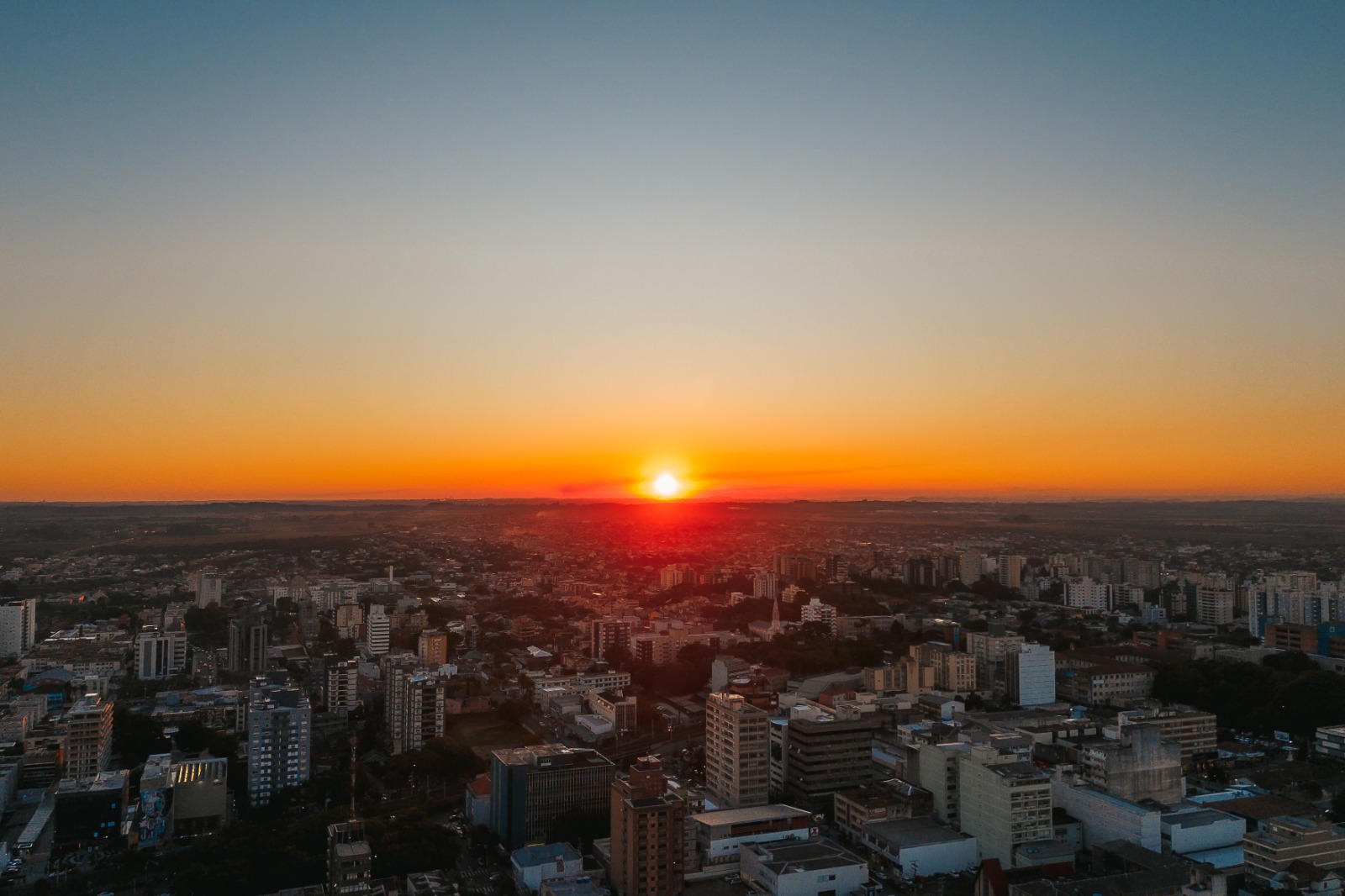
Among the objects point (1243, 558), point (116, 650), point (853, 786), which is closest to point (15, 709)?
point (116, 650)

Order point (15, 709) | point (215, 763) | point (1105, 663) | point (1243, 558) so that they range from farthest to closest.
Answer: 1. point (1243, 558)
2. point (1105, 663)
3. point (15, 709)
4. point (215, 763)

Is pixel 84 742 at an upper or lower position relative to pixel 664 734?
upper

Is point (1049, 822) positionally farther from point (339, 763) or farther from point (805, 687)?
point (339, 763)

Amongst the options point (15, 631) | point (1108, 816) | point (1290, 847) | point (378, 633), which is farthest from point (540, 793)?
point (15, 631)

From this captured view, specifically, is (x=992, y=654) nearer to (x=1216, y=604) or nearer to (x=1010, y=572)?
(x=1216, y=604)

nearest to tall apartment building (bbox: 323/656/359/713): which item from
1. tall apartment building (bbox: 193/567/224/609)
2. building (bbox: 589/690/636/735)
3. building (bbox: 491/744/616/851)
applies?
building (bbox: 589/690/636/735)

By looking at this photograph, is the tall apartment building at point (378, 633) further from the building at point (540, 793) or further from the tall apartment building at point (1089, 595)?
the tall apartment building at point (1089, 595)
